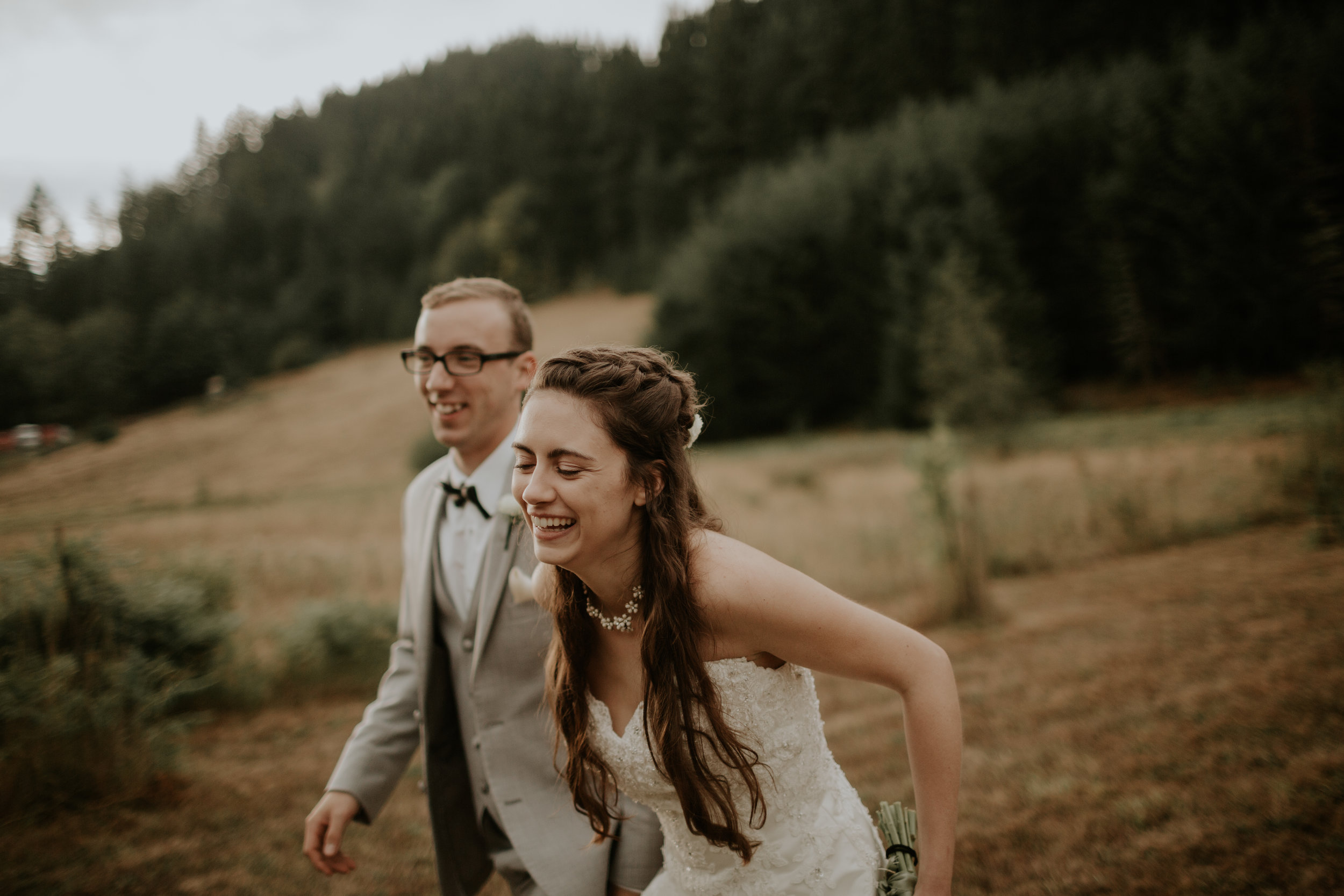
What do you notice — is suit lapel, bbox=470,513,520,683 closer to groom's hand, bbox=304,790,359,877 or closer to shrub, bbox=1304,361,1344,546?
groom's hand, bbox=304,790,359,877

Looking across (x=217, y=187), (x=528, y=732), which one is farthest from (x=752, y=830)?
(x=217, y=187)

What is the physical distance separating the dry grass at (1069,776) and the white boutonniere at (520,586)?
9.41 ft

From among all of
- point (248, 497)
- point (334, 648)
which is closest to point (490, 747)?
point (334, 648)

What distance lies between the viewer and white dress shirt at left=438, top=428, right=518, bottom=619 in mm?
2469

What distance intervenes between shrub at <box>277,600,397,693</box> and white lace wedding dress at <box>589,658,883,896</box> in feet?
20.5

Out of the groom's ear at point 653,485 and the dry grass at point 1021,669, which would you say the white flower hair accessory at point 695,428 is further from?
the dry grass at point 1021,669

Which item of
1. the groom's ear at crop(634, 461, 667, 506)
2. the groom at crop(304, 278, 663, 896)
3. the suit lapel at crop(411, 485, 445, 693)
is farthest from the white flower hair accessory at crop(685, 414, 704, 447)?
the suit lapel at crop(411, 485, 445, 693)

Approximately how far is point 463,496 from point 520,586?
1.51 ft

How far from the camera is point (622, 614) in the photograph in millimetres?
1872

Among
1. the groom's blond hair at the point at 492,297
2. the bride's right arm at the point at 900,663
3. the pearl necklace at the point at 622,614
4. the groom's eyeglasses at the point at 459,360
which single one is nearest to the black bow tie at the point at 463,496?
the groom's eyeglasses at the point at 459,360

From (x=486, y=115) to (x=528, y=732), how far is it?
149ft

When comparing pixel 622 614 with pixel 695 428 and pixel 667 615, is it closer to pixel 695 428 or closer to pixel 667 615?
pixel 667 615

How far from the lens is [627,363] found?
1.78 meters

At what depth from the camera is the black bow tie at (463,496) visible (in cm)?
245
